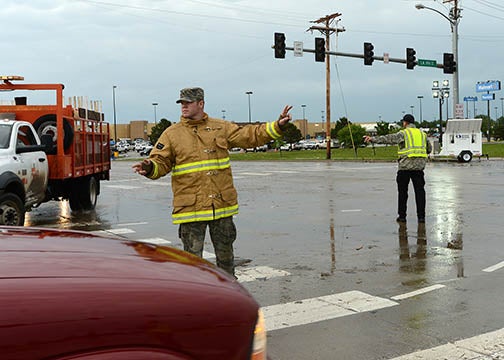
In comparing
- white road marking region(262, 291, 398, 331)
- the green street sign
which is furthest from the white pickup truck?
the green street sign

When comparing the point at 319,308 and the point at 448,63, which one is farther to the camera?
the point at 448,63

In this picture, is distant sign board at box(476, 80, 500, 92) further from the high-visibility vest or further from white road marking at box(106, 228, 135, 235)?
white road marking at box(106, 228, 135, 235)

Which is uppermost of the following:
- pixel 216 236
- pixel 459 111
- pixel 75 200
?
pixel 459 111

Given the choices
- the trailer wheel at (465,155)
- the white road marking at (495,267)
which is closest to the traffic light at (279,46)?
the trailer wheel at (465,155)

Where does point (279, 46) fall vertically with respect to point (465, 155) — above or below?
above

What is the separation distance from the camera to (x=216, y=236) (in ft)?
18.4

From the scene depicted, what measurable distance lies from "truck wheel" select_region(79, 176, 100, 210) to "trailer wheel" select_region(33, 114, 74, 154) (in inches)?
70.1

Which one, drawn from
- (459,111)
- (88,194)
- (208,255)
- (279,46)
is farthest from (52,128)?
(459,111)

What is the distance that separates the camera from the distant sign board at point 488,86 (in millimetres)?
85125

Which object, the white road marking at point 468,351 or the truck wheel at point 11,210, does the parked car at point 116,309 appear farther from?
the truck wheel at point 11,210

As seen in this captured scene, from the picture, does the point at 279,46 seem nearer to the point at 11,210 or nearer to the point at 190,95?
the point at 11,210

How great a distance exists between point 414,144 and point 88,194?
7179 millimetres

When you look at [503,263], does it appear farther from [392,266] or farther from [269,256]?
[269,256]

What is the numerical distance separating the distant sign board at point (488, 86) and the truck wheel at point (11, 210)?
278 feet
